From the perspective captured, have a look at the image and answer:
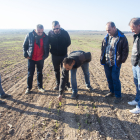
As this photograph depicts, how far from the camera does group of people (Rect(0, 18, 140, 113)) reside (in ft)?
10.7

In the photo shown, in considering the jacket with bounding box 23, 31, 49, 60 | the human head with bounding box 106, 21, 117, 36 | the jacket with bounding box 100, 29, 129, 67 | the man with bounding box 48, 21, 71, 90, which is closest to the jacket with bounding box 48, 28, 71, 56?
the man with bounding box 48, 21, 71, 90

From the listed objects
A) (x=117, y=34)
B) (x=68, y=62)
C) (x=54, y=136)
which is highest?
(x=117, y=34)

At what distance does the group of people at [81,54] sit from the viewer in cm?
326

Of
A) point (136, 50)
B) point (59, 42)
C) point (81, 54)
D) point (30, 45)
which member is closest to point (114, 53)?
point (136, 50)

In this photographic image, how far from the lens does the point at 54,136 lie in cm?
281

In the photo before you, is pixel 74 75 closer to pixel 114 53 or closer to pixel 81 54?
pixel 81 54

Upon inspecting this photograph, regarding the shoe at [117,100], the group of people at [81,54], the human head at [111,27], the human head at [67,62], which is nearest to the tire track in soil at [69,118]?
the shoe at [117,100]

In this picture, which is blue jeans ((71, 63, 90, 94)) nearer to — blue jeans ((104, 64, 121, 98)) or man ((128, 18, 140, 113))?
blue jeans ((104, 64, 121, 98))

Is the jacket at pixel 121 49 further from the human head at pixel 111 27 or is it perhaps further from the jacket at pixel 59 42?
the jacket at pixel 59 42

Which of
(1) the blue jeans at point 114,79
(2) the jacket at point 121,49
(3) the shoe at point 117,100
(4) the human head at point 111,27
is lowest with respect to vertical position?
(3) the shoe at point 117,100

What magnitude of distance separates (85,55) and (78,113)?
65.7 inches

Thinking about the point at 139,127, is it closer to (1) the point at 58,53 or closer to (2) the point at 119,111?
(2) the point at 119,111

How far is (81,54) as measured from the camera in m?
3.74

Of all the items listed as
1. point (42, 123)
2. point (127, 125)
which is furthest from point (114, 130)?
point (42, 123)
